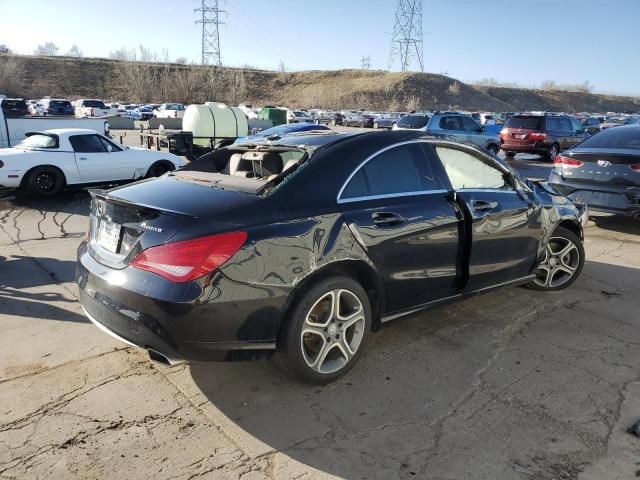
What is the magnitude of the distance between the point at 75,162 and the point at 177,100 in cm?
7041

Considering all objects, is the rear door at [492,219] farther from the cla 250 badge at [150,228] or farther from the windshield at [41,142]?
the windshield at [41,142]

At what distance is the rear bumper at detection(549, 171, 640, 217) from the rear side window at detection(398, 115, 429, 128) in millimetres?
9737

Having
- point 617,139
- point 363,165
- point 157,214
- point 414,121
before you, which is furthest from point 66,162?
point 414,121

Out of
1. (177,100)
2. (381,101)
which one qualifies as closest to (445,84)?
(381,101)

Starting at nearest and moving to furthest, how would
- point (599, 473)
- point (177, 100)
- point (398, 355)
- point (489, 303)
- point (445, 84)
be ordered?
point (599, 473)
point (398, 355)
point (489, 303)
point (177, 100)
point (445, 84)

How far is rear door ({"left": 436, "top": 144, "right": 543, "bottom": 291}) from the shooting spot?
4.09 meters

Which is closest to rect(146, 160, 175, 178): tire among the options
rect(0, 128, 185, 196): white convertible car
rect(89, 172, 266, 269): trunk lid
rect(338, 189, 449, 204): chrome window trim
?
rect(0, 128, 185, 196): white convertible car

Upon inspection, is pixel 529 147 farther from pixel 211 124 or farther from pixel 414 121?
pixel 211 124

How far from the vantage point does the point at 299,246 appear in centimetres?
306

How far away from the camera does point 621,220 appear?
930cm

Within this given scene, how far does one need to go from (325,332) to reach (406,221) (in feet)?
3.18

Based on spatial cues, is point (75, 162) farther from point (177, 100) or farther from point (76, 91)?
point (76, 91)

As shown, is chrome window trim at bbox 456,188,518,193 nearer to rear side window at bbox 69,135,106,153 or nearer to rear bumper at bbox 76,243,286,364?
rear bumper at bbox 76,243,286,364

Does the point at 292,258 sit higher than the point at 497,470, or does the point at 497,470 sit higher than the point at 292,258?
the point at 292,258
